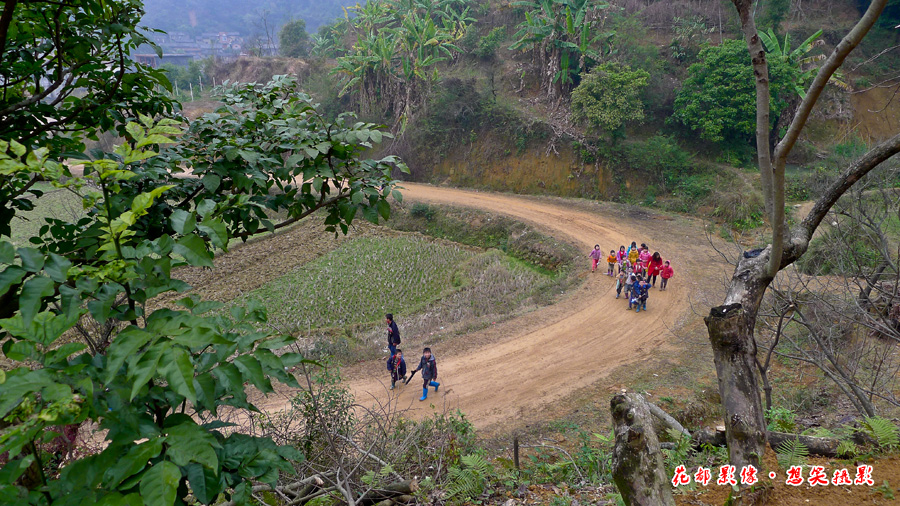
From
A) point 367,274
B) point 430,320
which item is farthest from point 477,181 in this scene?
point 430,320

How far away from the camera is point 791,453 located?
3840 mm

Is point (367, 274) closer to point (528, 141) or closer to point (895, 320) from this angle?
point (528, 141)

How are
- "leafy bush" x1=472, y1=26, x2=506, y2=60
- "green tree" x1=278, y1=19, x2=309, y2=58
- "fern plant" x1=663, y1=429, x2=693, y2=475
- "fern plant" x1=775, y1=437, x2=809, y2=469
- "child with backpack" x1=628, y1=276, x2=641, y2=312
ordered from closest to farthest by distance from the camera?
"fern plant" x1=775, y1=437, x2=809, y2=469 < "fern plant" x1=663, y1=429, x2=693, y2=475 < "child with backpack" x1=628, y1=276, x2=641, y2=312 < "leafy bush" x1=472, y1=26, x2=506, y2=60 < "green tree" x1=278, y1=19, x2=309, y2=58

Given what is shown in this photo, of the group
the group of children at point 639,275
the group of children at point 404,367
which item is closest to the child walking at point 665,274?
the group of children at point 639,275

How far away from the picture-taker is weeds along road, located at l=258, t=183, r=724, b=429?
9422 millimetres

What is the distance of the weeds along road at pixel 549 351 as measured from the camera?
942cm

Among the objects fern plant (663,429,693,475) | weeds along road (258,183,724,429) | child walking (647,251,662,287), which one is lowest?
weeds along road (258,183,724,429)

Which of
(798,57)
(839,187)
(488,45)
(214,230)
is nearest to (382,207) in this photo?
(214,230)

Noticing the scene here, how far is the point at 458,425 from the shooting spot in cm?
727

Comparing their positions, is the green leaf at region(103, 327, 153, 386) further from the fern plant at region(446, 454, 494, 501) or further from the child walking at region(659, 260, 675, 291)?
the child walking at region(659, 260, 675, 291)

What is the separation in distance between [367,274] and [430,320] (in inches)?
188

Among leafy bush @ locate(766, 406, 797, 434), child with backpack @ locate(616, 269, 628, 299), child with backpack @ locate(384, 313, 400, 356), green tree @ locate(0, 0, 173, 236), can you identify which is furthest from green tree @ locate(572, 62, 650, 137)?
green tree @ locate(0, 0, 173, 236)

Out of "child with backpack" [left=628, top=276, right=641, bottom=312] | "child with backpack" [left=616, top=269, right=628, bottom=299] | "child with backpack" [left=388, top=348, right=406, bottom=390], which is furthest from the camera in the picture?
"child with backpack" [left=616, top=269, right=628, bottom=299]

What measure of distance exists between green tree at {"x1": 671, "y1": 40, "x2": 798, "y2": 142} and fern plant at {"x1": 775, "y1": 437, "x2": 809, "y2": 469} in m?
18.9
